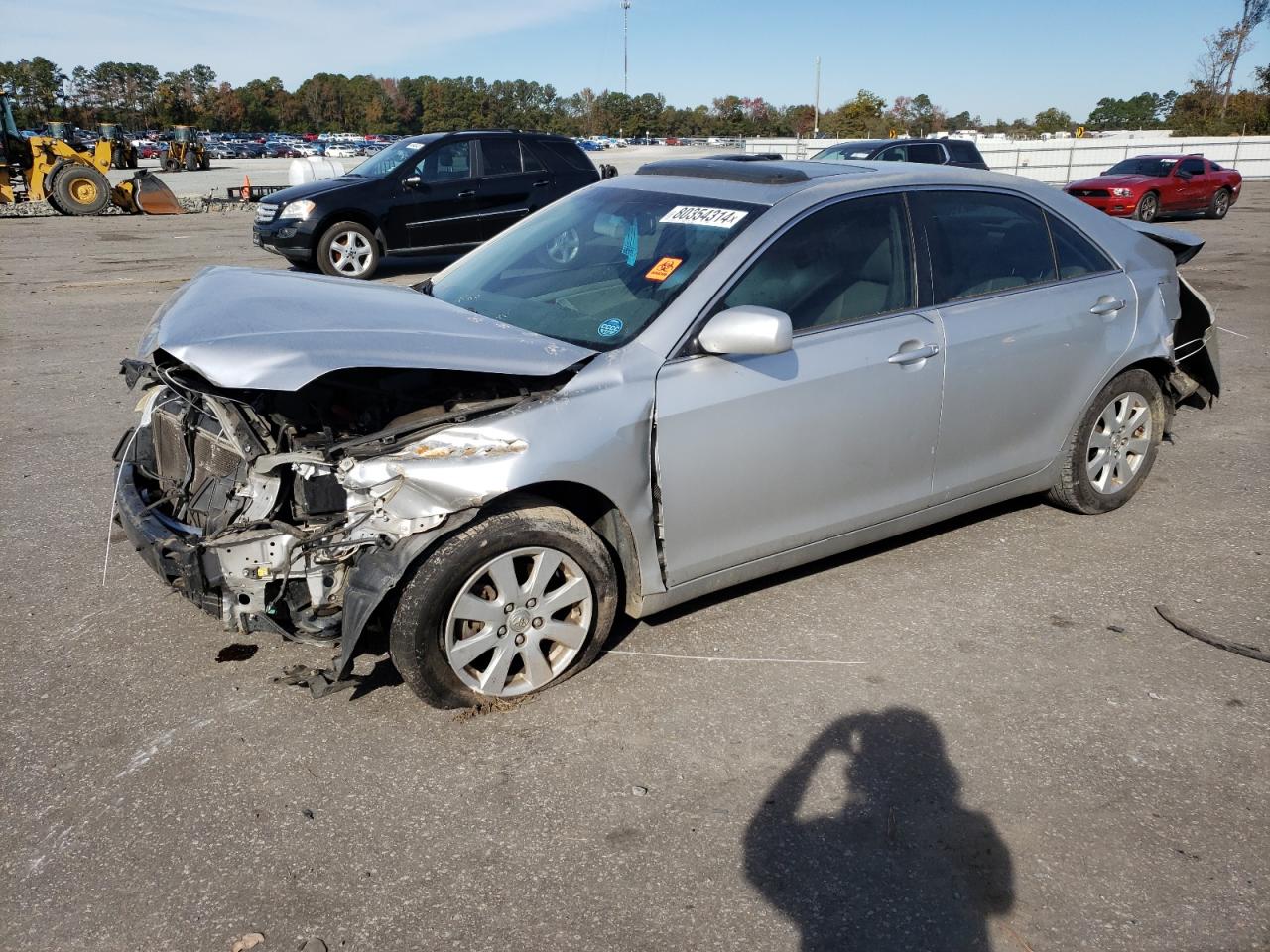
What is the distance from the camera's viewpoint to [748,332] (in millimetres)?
3273

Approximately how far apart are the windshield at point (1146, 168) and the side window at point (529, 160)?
49.4ft

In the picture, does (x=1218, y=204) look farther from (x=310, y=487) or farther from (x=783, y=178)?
(x=310, y=487)

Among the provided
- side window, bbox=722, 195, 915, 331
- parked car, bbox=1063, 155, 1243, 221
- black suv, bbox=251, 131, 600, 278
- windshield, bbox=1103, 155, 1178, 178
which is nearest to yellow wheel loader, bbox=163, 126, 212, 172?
black suv, bbox=251, 131, 600, 278

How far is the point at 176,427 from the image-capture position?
3781 mm

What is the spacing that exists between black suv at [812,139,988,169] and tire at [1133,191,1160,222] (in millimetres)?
5499

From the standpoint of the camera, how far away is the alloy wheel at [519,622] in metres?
3.19

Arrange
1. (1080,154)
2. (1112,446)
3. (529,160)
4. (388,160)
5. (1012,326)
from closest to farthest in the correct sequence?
(1012,326) < (1112,446) < (388,160) < (529,160) < (1080,154)

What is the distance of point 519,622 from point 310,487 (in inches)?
32.0

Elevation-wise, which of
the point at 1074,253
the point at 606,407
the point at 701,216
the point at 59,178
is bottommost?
the point at 606,407

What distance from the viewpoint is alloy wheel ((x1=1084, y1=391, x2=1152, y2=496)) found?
4.78m

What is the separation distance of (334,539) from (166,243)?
16015 mm

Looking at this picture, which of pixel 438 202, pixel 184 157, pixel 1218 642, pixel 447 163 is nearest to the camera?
pixel 1218 642

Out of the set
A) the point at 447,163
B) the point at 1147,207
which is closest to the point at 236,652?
the point at 447,163

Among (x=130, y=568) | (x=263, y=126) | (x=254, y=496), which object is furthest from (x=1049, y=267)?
(x=263, y=126)
